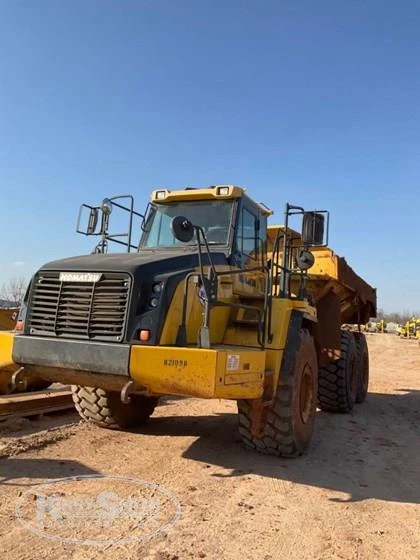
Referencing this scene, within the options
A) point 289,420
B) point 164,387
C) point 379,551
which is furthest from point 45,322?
point 379,551

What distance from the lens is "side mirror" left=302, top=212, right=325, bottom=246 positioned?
556 cm

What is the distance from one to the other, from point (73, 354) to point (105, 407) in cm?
195

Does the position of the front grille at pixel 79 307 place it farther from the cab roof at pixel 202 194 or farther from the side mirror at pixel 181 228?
the cab roof at pixel 202 194

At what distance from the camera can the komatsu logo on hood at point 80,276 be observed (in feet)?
15.3

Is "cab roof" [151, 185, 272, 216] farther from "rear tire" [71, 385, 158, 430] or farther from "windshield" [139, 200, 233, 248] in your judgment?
"rear tire" [71, 385, 158, 430]

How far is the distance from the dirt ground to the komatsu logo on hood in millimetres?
1738

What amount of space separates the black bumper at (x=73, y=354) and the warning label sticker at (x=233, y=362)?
2.75 feet

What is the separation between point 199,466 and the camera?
5164 mm

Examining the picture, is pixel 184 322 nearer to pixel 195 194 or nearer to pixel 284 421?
pixel 284 421

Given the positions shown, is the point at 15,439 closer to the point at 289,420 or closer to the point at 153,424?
the point at 153,424

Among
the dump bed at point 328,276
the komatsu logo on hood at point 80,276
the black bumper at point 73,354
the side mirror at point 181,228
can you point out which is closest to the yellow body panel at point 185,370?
the black bumper at point 73,354

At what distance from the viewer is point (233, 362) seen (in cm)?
441
